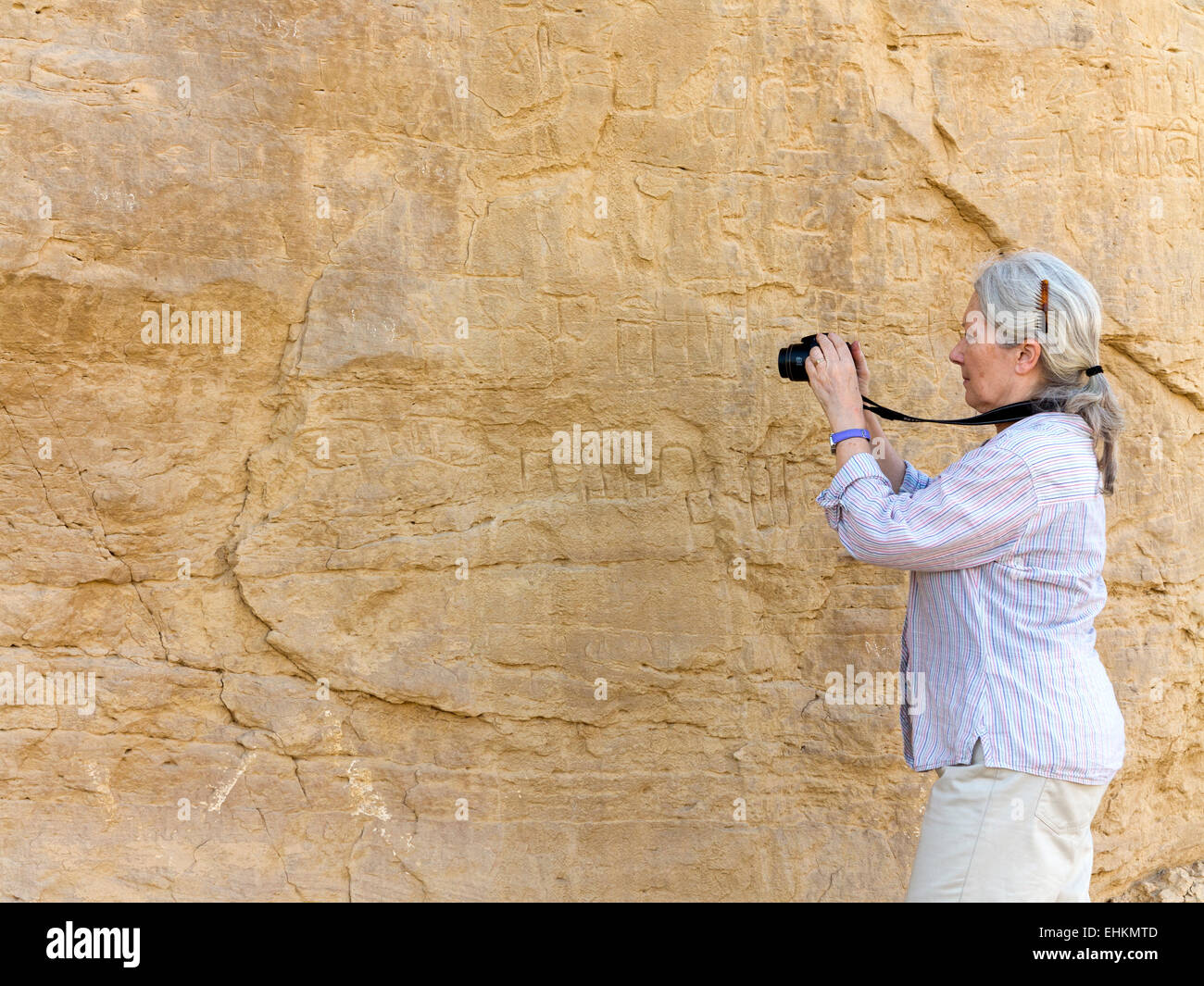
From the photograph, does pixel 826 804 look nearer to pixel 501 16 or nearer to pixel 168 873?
pixel 168 873

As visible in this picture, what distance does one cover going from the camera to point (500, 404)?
3729 millimetres

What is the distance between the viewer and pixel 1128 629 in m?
4.12

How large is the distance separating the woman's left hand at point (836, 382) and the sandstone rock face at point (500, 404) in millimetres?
1293

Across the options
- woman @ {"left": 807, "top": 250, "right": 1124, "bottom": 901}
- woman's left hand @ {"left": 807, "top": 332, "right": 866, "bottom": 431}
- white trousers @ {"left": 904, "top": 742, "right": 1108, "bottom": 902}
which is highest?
woman's left hand @ {"left": 807, "top": 332, "right": 866, "bottom": 431}

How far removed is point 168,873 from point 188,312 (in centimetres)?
183

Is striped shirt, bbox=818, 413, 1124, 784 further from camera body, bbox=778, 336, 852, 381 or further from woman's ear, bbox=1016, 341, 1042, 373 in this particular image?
camera body, bbox=778, 336, 852, 381

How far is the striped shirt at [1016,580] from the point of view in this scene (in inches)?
84.5

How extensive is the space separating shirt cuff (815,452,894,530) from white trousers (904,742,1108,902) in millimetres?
565

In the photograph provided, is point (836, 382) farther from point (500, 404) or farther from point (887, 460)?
point (500, 404)

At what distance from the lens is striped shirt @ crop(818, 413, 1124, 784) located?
2146 millimetres

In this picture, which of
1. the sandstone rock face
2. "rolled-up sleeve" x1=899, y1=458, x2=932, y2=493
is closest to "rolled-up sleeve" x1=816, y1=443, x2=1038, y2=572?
"rolled-up sleeve" x1=899, y1=458, x2=932, y2=493

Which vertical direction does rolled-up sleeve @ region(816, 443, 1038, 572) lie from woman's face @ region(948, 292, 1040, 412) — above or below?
below

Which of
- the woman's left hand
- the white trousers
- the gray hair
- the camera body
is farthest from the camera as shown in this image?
the camera body

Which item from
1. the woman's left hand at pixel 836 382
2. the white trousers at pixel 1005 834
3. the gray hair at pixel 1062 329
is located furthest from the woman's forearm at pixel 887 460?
the white trousers at pixel 1005 834
